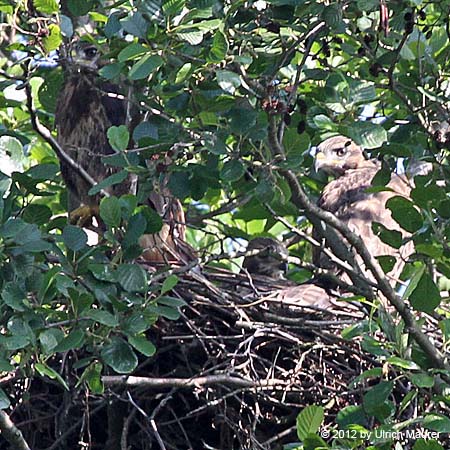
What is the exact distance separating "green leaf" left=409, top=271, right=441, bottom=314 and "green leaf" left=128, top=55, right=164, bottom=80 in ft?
4.17

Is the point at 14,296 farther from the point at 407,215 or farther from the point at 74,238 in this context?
the point at 407,215

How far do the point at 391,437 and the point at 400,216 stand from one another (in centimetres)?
101

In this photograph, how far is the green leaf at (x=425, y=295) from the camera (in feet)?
13.4

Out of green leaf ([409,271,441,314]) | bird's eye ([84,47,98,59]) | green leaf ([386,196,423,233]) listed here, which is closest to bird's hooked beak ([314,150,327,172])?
bird's eye ([84,47,98,59])

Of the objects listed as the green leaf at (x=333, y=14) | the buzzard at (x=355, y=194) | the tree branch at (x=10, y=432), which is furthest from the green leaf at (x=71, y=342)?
the buzzard at (x=355, y=194)

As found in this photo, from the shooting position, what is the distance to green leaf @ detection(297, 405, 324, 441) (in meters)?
3.60

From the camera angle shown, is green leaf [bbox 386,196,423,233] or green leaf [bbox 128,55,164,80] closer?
green leaf [bbox 128,55,164,80]

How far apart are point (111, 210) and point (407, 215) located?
113 cm

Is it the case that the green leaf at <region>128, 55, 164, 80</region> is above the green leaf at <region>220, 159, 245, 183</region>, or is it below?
above

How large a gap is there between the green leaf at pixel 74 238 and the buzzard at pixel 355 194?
247 centimetres

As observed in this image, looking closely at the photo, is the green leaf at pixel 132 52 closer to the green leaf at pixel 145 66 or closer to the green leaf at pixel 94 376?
the green leaf at pixel 145 66

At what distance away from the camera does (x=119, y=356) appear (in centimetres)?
388

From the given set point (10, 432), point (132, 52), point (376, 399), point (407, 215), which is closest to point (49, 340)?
point (10, 432)

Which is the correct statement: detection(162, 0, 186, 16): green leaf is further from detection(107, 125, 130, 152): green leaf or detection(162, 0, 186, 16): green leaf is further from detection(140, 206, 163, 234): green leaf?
detection(140, 206, 163, 234): green leaf
